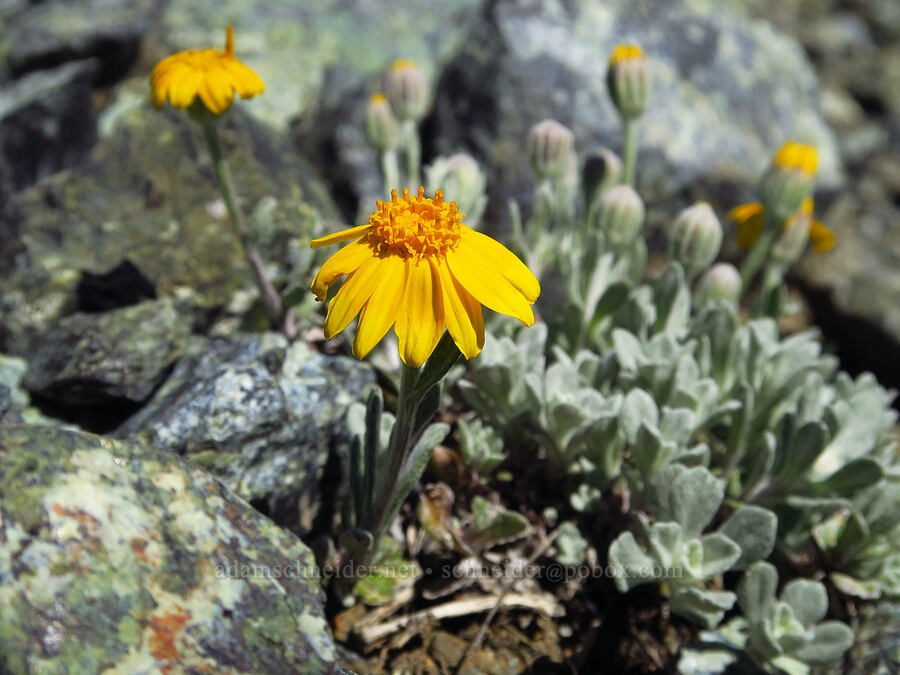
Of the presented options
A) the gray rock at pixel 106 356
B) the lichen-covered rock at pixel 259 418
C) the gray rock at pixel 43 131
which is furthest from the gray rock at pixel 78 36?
the lichen-covered rock at pixel 259 418

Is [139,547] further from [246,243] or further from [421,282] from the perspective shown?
[246,243]

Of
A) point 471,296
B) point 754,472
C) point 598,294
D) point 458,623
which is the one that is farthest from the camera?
point 598,294

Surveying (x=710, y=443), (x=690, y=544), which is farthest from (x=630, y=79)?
(x=690, y=544)

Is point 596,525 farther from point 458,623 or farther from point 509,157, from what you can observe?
point 509,157

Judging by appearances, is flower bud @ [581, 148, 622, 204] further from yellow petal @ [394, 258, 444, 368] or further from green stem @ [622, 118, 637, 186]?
yellow petal @ [394, 258, 444, 368]

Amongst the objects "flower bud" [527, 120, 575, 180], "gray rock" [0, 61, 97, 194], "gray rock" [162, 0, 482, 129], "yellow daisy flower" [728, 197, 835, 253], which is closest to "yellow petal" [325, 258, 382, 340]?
"flower bud" [527, 120, 575, 180]

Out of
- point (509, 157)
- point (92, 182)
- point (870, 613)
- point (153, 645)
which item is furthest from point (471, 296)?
point (509, 157)

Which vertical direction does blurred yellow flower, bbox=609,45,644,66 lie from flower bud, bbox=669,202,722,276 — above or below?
above
